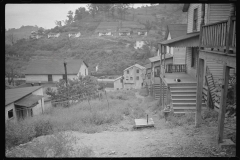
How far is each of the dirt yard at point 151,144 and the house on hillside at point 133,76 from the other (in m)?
34.7

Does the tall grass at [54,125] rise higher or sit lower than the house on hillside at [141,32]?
lower

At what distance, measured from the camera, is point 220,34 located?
563 centimetres

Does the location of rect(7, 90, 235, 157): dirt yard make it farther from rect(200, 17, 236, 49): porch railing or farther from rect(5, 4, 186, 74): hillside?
rect(5, 4, 186, 74): hillside

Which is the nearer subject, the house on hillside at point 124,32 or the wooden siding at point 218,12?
the wooden siding at point 218,12

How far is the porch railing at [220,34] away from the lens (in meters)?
4.91

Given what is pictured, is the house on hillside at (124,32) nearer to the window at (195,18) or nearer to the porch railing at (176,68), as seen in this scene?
the porch railing at (176,68)

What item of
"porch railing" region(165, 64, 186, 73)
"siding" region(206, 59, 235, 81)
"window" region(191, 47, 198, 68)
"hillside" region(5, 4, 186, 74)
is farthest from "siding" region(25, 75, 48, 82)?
"siding" region(206, 59, 235, 81)

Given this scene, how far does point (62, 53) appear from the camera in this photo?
2436 inches

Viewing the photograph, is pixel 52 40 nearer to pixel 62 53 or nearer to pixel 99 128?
pixel 62 53

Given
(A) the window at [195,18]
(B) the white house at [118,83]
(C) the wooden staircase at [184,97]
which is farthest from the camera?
(B) the white house at [118,83]

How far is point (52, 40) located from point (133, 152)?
74.1 meters

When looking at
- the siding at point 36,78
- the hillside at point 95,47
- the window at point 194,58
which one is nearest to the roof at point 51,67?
the siding at point 36,78

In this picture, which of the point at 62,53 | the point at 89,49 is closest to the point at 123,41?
the point at 89,49

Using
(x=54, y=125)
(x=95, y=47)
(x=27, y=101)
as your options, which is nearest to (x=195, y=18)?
(x=54, y=125)
